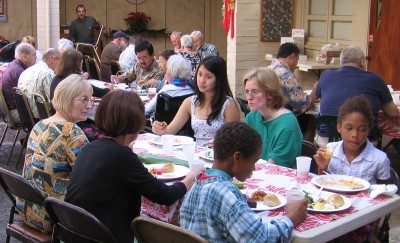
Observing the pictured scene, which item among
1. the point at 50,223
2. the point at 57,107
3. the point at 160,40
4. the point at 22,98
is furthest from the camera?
the point at 160,40

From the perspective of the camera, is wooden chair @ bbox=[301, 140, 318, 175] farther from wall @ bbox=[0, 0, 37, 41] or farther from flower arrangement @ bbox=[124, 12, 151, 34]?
wall @ bbox=[0, 0, 37, 41]

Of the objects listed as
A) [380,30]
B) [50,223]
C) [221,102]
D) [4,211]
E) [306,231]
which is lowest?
[4,211]

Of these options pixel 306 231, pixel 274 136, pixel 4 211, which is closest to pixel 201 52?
pixel 4 211

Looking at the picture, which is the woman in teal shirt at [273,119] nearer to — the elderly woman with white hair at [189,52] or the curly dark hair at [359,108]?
the curly dark hair at [359,108]

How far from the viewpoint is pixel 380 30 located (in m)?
8.39

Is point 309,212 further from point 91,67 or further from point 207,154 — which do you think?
point 91,67

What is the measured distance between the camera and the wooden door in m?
8.18

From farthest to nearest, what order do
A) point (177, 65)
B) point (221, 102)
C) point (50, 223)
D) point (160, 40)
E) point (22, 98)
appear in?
point (160, 40), point (22, 98), point (177, 65), point (221, 102), point (50, 223)

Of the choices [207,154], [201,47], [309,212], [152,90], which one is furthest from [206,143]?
[201,47]

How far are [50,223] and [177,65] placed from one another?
8.95 ft

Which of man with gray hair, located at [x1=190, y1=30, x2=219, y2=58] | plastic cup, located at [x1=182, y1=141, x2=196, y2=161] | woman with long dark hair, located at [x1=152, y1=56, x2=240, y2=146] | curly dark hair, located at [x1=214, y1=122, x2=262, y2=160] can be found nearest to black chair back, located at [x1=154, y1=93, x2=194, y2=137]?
woman with long dark hair, located at [x1=152, y1=56, x2=240, y2=146]

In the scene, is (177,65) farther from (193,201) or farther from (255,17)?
(193,201)

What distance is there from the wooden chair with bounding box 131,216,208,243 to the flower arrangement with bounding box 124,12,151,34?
12940 millimetres

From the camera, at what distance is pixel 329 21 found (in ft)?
32.2
